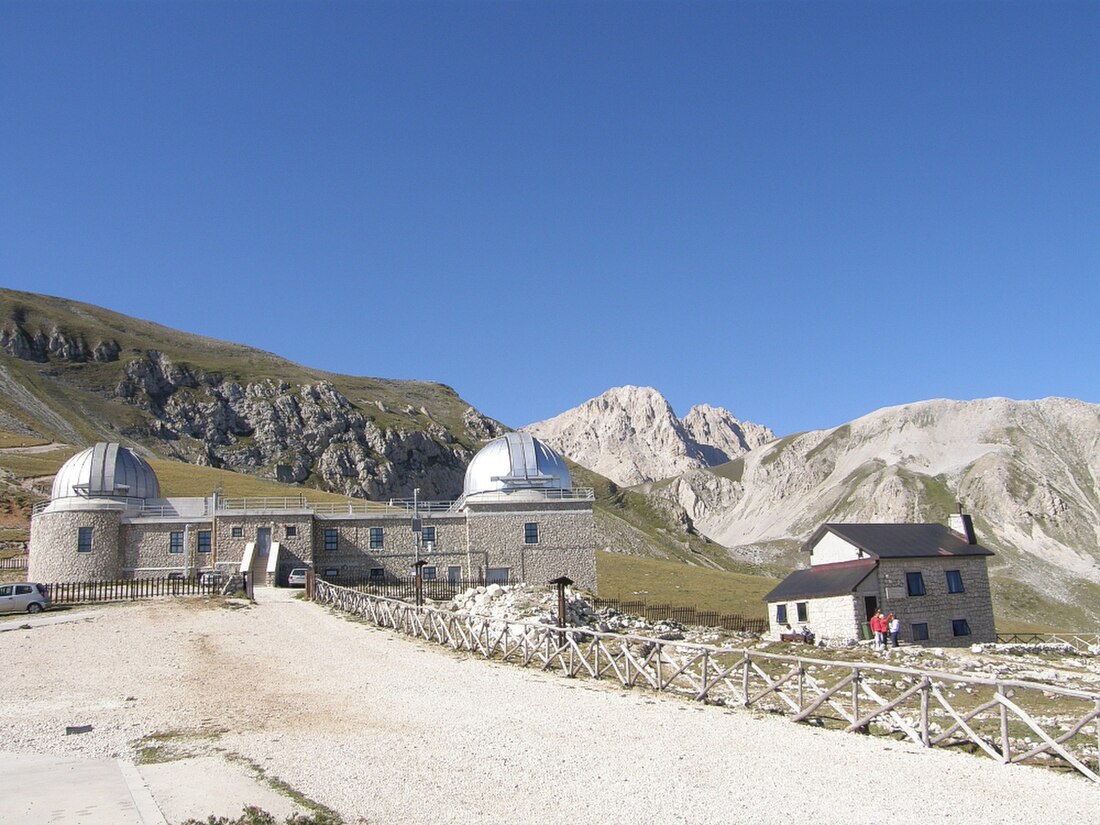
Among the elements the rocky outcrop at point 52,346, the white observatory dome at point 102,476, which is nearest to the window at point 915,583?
the white observatory dome at point 102,476

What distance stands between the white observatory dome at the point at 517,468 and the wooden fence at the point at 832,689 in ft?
70.2

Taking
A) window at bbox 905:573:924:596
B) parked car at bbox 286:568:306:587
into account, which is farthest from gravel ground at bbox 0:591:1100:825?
window at bbox 905:573:924:596

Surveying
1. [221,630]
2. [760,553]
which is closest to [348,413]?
[760,553]

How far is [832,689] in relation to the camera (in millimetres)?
18547

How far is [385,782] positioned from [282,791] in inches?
58.9

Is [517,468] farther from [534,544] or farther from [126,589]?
[126,589]

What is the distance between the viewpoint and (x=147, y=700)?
19484mm

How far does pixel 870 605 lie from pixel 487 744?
37.3 meters

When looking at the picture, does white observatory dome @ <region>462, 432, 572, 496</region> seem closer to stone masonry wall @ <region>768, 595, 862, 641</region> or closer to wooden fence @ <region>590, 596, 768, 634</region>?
wooden fence @ <region>590, 596, 768, 634</region>

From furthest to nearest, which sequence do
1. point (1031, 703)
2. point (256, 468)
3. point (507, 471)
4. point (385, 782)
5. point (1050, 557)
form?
point (256, 468), point (1050, 557), point (507, 471), point (1031, 703), point (385, 782)

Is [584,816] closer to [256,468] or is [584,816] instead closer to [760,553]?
[256,468]

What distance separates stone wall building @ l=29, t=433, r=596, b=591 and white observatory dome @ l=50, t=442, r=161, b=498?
0.21 feet

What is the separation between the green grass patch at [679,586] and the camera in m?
60.7

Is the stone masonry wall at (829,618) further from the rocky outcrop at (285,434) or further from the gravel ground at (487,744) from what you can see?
the rocky outcrop at (285,434)
